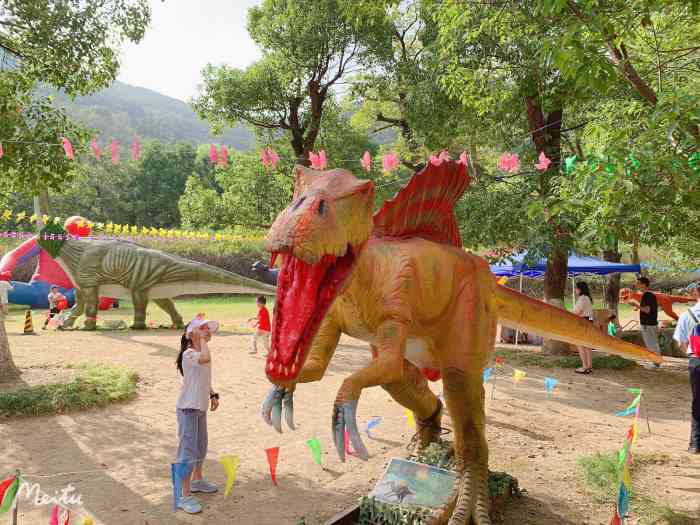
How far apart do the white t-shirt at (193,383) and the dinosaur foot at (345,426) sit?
1792mm

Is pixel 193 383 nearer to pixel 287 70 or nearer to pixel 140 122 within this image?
pixel 287 70

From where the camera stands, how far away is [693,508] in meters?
3.91

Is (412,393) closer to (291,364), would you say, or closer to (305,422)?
(291,364)

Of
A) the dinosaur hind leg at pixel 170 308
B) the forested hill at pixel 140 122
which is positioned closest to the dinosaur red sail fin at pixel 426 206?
the dinosaur hind leg at pixel 170 308

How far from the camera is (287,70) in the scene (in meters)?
12.2

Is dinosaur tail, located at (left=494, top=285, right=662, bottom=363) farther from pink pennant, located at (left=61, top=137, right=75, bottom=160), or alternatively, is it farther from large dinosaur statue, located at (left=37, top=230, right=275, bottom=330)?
large dinosaur statue, located at (left=37, top=230, right=275, bottom=330)

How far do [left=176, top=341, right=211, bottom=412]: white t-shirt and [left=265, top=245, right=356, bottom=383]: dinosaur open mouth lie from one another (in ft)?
5.75

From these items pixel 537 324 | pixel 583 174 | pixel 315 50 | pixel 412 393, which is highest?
pixel 315 50

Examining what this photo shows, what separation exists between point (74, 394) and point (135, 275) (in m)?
5.77

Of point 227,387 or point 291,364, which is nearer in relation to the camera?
point 291,364

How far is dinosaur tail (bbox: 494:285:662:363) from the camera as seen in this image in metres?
3.38

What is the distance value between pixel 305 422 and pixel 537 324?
314 cm

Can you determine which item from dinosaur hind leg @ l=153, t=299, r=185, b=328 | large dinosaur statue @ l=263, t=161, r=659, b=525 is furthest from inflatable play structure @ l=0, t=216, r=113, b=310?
large dinosaur statue @ l=263, t=161, r=659, b=525

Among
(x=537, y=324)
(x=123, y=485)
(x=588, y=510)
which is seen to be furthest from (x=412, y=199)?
(x=123, y=485)
